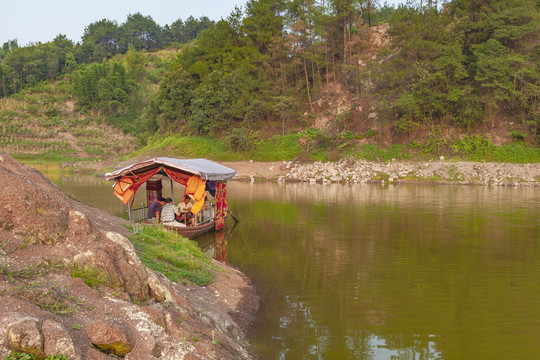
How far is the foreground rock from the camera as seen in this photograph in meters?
4.39

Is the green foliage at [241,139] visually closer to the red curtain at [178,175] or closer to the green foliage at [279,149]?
the green foliage at [279,149]

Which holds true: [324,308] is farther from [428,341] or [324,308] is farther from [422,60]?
[422,60]

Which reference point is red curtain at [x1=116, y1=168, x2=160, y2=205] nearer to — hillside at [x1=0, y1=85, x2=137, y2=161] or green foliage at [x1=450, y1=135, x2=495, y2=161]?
green foliage at [x1=450, y1=135, x2=495, y2=161]

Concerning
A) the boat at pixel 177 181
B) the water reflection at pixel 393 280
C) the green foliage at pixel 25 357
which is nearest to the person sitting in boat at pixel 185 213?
the boat at pixel 177 181

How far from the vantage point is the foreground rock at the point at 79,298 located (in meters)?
4.39

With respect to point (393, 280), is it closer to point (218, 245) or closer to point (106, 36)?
point (218, 245)

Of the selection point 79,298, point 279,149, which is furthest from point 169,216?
point 279,149

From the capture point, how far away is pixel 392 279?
38.2 feet

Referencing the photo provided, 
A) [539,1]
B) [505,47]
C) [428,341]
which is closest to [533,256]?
[428,341]

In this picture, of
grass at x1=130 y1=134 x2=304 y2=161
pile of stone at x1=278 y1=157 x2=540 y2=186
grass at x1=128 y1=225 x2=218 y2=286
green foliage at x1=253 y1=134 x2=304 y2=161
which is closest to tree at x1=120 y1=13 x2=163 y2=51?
grass at x1=130 y1=134 x2=304 y2=161

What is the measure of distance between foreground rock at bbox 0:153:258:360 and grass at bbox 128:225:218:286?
1.48 metres

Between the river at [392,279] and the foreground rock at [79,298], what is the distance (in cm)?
195

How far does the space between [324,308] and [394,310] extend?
4.87 feet

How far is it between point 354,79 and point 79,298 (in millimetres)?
50250
